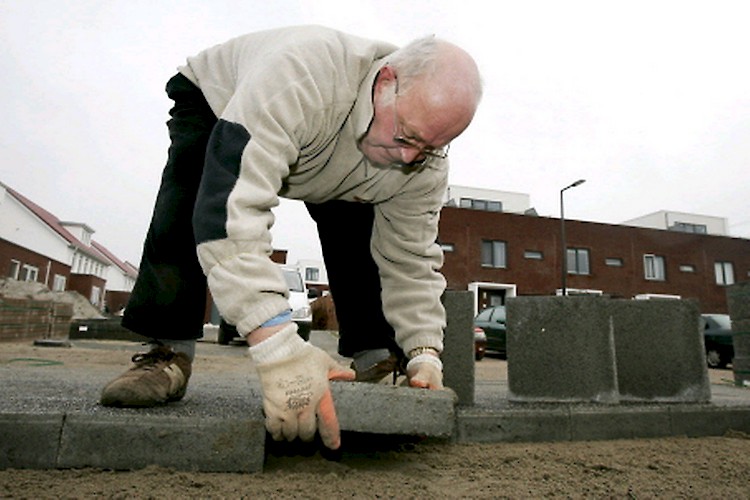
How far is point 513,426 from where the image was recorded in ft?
8.52

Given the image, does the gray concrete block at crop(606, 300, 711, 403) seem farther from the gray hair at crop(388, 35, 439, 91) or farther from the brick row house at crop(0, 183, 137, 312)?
the brick row house at crop(0, 183, 137, 312)

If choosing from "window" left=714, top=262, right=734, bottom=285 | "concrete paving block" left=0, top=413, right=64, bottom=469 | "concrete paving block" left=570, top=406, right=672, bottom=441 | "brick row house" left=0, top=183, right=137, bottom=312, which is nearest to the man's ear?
"concrete paving block" left=0, top=413, right=64, bottom=469

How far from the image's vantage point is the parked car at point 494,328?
12.6 meters

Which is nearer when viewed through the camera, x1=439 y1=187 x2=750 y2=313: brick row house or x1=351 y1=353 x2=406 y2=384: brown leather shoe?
x1=351 y1=353 x2=406 y2=384: brown leather shoe

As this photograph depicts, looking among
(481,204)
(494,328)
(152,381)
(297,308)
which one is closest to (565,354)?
(152,381)

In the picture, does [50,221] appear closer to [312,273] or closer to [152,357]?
[312,273]

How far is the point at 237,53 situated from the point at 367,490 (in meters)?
1.72

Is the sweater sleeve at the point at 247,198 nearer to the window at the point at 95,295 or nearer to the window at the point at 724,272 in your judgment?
the window at the point at 95,295

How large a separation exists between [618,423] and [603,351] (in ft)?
1.65

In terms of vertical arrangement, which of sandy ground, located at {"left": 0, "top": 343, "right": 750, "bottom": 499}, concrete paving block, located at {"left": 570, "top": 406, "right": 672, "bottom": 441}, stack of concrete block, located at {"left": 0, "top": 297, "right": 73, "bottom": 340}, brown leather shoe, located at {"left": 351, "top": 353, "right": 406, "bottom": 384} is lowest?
sandy ground, located at {"left": 0, "top": 343, "right": 750, "bottom": 499}

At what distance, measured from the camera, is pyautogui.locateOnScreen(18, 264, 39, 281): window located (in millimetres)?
22391

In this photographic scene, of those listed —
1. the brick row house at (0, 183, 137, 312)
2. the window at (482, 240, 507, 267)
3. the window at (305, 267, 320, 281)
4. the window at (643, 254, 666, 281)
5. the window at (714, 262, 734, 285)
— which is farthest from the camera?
the window at (305, 267, 320, 281)

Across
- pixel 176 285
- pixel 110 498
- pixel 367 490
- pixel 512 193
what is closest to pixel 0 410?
pixel 110 498

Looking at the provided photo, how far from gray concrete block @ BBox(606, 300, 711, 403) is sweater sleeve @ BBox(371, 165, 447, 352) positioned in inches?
64.7
